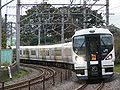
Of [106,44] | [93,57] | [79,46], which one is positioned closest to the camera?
[93,57]

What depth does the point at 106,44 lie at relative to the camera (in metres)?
18.3

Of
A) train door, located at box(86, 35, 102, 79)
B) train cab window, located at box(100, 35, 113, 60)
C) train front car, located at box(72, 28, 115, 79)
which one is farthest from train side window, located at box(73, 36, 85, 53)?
train cab window, located at box(100, 35, 113, 60)

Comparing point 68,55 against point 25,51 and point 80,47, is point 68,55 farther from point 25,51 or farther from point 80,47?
point 25,51

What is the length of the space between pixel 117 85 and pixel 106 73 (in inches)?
55.2

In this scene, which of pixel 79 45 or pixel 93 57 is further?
pixel 79 45

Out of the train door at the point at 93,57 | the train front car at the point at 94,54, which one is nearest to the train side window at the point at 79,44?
the train front car at the point at 94,54

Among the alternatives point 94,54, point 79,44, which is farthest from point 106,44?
point 79,44

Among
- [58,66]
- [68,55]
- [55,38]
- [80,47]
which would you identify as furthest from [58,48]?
[55,38]

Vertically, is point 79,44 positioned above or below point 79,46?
above

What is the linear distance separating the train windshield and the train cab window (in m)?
0.99

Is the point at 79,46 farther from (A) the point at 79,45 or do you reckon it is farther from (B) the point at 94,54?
(B) the point at 94,54

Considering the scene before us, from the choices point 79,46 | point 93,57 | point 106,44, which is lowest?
point 93,57

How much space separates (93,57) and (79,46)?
3.27ft

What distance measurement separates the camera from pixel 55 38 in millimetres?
67938
